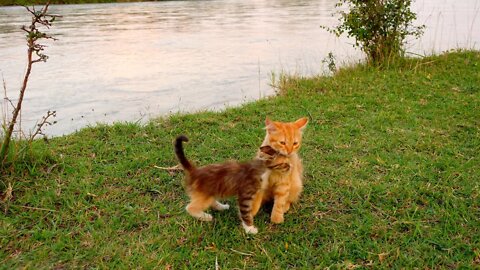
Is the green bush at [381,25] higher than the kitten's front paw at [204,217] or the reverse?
higher

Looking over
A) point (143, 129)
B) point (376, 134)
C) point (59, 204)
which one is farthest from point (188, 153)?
point (376, 134)

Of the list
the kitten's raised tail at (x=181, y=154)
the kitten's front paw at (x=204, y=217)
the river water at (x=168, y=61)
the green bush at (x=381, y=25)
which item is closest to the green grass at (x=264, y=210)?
the kitten's front paw at (x=204, y=217)

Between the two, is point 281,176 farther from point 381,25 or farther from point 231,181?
point 381,25

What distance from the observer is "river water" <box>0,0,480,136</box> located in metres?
6.08

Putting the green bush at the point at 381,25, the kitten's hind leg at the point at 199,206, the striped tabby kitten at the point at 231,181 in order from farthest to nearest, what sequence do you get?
1. the green bush at the point at 381,25
2. the kitten's hind leg at the point at 199,206
3. the striped tabby kitten at the point at 231,181

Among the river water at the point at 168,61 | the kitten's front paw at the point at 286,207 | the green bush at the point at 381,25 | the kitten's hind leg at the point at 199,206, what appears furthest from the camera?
the green bush at the point at 381,25

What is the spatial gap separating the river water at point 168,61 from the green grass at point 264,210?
1.39 metres

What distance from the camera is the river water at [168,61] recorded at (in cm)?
608

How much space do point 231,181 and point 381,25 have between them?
547 cm

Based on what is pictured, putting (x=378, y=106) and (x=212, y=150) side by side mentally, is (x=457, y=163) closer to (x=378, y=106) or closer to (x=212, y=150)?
(x=378, y=106)

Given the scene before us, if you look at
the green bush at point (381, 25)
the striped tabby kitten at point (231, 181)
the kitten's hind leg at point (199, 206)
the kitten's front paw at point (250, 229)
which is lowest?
the kitten's front paw at point (250, 229)

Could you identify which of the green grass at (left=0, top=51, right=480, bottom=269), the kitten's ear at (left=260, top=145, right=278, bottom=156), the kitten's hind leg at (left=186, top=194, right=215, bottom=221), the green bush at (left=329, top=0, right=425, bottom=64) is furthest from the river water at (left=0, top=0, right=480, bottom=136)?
the kitten's ear at (left=260, top=145, right=278, bottom=156)

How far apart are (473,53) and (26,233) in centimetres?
764

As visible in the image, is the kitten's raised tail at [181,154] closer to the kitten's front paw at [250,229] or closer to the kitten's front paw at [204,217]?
the kitten's front paw at [204,217]
